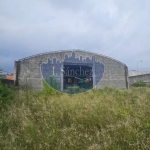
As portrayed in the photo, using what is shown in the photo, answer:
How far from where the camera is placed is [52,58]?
15.7 m

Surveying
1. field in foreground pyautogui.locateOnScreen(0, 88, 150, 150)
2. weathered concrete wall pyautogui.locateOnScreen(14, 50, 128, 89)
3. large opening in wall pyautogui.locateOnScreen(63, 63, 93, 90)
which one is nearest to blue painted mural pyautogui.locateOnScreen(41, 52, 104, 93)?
large opening in wall pyautogui.locateOnScreen(63, 63, 93, 90)

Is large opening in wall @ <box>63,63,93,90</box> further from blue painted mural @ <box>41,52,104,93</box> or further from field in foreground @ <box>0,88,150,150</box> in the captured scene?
field in foreground @ <box>0,88,150,150</box>

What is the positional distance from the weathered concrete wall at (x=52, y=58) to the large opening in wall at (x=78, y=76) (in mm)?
1238

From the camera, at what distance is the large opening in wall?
14.3m

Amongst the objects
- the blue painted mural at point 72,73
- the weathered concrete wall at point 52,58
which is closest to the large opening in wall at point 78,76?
the blue painted mural at point 72,73

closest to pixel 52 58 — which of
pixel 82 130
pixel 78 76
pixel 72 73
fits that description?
pixel 72 73

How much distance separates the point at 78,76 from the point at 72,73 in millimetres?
708

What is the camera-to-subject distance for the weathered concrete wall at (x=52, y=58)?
15.5 m

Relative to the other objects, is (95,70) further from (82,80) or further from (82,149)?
(82,149)

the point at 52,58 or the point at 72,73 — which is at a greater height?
the point at 52,58

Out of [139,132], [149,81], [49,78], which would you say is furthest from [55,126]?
[149,81]

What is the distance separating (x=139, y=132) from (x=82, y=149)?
3.27 ft

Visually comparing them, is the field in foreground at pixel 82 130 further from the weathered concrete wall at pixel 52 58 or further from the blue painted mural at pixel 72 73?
the weathered concrete wall at pixel 52 58

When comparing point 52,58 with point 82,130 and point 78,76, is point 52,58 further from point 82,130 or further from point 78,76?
point 82,130
